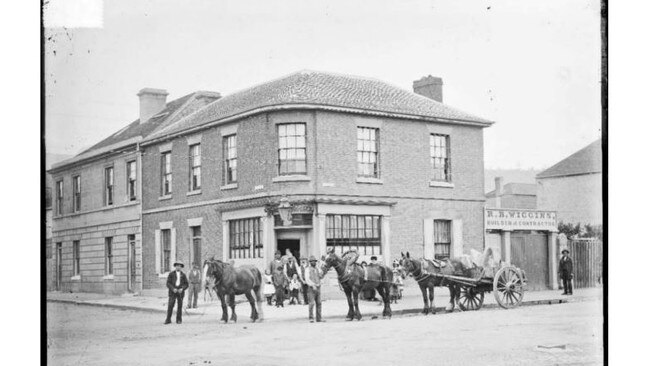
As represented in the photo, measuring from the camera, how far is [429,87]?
440 inches

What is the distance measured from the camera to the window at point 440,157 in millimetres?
11312

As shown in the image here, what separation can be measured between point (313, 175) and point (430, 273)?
173 cm

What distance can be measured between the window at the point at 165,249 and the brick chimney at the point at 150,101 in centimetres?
127

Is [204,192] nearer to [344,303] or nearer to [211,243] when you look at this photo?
[211,243]

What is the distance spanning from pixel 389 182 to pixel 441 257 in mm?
1062

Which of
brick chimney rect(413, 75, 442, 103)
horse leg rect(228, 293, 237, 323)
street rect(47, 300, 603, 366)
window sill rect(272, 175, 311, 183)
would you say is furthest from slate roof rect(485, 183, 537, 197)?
horse leg rect(228, 293, 237, 323)

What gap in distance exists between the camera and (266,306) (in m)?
10.8

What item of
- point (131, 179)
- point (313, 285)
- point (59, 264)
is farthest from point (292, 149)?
point (59, 264)

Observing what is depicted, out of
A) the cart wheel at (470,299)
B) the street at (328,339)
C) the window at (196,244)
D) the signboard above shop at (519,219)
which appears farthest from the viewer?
the cart wheel at (470,299)

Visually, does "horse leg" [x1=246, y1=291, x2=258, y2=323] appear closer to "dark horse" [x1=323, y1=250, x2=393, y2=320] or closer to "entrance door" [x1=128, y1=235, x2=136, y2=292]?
"dark horse" [x1=323, y1=250, x2=393, y2=320]

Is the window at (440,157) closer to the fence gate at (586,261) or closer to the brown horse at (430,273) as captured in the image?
the brown horse at (430,273)

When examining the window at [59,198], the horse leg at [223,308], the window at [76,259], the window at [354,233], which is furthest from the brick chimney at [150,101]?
the window at [354,233]

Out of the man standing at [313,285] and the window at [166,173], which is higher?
the window at [166,173]

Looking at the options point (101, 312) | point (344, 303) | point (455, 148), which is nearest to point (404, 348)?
point (344, 303)
